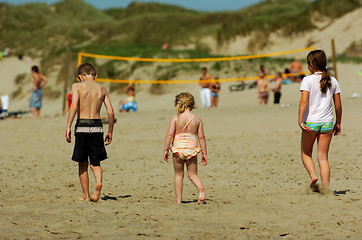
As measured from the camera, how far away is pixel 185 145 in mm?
5816

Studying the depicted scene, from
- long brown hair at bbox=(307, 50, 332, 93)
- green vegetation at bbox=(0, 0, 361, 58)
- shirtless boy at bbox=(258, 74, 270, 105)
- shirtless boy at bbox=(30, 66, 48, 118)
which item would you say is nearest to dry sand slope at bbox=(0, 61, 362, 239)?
long brown hair at bbox=(307, 50, 332, 93)

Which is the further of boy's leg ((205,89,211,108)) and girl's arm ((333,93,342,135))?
boy's leg ((205,89,211,108))

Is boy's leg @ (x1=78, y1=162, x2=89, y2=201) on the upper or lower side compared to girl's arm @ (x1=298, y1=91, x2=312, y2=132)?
lower

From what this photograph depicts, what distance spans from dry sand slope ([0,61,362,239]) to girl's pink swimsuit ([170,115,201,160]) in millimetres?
461

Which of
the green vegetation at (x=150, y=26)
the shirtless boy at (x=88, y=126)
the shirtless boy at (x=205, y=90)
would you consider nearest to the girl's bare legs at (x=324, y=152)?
the shirtless boy at (x=88, y=126)

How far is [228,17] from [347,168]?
40.2 m

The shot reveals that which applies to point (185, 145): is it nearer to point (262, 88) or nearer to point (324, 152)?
point (324, 152)

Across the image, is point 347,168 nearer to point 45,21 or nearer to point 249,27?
point 249,27

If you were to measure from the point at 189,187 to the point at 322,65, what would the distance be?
2067mm

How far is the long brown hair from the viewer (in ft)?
19.9

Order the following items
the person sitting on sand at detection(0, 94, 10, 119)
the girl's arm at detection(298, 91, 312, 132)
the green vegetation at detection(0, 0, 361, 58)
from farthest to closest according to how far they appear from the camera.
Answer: the green vegetation at detection(0, 0, 361, 58)
the person sitting on sand at detection(0, 94, 10, 119)
the girl's arm at detection(298, 91, 312, 132)

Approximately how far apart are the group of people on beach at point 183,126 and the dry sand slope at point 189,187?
293 millimetres

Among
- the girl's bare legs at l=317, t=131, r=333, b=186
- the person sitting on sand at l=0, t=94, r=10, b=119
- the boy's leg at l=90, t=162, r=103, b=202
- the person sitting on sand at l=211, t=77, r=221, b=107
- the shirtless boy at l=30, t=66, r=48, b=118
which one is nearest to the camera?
the boy's leg at l=90, t=162, r=103, b=202

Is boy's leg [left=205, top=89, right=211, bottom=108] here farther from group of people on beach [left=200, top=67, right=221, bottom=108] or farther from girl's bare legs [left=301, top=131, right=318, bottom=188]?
girl's bare legs [left=301, top=131, right=318, bottom=188]
